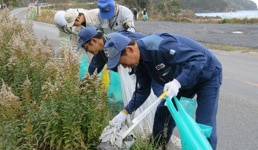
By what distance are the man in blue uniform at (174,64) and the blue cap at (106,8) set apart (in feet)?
→ 6.01

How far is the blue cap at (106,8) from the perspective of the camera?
5.09 metres

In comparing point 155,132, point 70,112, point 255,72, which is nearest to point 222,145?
point 155,132

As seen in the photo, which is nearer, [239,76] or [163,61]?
[163,61]

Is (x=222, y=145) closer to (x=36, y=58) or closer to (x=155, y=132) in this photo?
(x=155, y=132)

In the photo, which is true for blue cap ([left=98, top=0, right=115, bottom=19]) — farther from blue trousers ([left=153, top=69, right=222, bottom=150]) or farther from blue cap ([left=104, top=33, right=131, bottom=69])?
blue cap ([left=104, top=33, right=131, bottom=69])

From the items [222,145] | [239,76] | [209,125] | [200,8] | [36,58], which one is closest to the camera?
[209,125]

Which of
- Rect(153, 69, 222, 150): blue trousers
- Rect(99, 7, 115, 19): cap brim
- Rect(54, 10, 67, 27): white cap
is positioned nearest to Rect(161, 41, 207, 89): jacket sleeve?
Rect(153, 69, 222, 150): blue trousers

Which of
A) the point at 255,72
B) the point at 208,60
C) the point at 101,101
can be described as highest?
the point at 208,60

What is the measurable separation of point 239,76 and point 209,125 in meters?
6.41

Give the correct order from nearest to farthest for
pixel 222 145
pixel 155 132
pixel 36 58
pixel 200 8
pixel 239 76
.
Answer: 1. pixel 155 132
2. pixel 36 58
3. pixel 222 145
4. pixel 239 76
5. pixel 200 8

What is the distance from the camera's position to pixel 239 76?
9.45 m

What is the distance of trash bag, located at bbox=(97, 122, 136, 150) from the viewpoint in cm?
313

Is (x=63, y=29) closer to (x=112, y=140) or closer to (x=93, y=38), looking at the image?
(x=93, y=38)

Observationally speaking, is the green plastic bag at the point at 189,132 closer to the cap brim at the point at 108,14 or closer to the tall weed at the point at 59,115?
the tall weed at the point at 59,115
